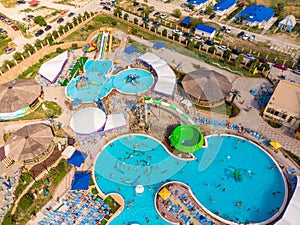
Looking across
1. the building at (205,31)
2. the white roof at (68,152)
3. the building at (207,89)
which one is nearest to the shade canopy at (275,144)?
the building at (207,89)

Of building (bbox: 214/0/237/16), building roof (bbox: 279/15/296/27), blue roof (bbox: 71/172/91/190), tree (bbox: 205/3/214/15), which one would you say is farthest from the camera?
building (bbox: 214/0/237/16)

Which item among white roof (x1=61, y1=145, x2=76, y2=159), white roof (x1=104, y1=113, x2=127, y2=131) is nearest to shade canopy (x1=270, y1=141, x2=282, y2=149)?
white roof (x1=104, y1=113, x2=127, y2=131)

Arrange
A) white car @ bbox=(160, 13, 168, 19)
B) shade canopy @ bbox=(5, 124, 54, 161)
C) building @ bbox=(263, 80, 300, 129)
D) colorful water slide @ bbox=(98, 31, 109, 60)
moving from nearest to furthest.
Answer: shade canopy @ bbox=(5, 124, 54, 161) < building @ bbox=(263, 80, 300, 129) < colorful water slide @ bbox=(98, 31, 109, 60) < white car @ bbox=(160, 13, 168, 19)

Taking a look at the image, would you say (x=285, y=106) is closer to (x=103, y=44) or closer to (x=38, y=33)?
(x=103, y=44)

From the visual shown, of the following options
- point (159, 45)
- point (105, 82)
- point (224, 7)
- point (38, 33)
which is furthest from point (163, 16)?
point (38, 33)

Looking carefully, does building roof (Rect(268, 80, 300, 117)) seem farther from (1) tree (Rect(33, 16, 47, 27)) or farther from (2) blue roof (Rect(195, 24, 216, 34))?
(1) tree (Rect(33, 16, 47, 27))

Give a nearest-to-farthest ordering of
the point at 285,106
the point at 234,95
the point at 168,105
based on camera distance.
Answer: the point at 285,106, the point at 168,105, the point at 234,95
